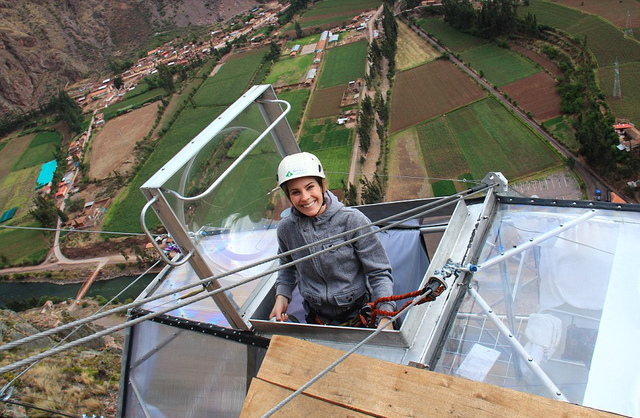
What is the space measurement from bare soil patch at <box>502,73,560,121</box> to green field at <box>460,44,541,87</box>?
3.19 ft

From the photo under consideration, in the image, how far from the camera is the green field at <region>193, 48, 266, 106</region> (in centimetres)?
5331

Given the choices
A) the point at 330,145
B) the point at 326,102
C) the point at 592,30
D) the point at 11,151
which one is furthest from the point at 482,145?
the point at 11,151

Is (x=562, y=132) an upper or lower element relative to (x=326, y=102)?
lower

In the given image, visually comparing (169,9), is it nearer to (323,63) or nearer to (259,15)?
(259,15)

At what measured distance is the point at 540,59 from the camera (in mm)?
38844

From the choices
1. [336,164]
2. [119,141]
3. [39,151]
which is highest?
[39,151]

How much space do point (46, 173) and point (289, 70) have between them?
96.6 feet

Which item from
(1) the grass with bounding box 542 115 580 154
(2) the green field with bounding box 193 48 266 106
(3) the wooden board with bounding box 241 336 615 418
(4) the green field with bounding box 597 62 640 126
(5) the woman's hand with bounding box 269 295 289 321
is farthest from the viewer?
(2) the green field with bounding box 193 48 266 106

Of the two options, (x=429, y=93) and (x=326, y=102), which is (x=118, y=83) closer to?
(x=326, y=102)

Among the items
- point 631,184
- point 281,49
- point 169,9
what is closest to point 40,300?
point 631,184

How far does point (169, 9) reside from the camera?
87.7 meters

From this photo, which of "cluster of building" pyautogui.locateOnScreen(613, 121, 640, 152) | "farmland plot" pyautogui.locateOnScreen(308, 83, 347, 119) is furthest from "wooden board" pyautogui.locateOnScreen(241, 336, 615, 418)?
"farmland plot" pyautogui.locateOnScreen(308, 83, 347, 119)

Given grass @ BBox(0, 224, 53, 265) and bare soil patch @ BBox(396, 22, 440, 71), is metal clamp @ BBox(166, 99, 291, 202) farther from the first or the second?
bare soil patch @ BBox(396, 22, 440, 71)

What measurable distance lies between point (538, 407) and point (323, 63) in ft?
176
